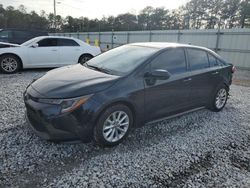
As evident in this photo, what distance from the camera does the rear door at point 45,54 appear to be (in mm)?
7676

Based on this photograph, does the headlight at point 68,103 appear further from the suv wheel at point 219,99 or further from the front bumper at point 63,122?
the suv wheel at point 219,99

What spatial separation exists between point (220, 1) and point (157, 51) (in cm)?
4295

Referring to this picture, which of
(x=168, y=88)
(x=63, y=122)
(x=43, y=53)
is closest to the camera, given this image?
(x=63, y=122)

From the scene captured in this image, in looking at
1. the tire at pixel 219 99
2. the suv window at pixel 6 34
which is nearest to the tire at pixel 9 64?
the suv window at pixel 6 34

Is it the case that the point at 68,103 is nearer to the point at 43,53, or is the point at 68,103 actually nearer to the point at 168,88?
the point at 168,88

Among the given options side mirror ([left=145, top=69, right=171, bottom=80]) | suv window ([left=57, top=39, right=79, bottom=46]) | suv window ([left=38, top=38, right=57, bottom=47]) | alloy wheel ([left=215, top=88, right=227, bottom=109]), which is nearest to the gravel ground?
alloy wheel ([left=215, top=88, right=227, bottom=109])

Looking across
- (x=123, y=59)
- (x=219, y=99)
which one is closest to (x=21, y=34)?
(x=123, y=59)

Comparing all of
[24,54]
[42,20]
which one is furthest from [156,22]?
→ [24,54]

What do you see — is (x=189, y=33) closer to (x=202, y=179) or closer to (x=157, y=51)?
(x=157, y=51)

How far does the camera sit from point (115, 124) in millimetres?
3031

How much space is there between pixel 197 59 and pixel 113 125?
2.25 meters

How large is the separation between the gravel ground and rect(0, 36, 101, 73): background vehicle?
4.10 metres

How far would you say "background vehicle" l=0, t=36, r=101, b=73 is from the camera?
7.35m

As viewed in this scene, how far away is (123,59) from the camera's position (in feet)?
11.8
